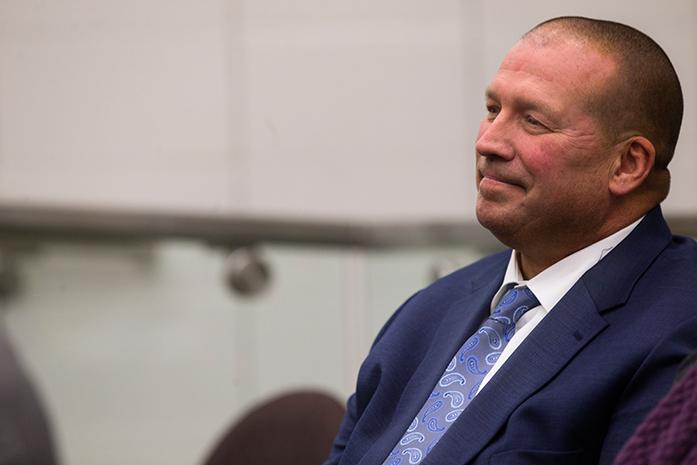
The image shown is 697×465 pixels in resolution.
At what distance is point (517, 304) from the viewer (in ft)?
5.08

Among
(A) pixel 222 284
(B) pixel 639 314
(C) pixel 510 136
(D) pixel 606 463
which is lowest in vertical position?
(A) pixel 222 284

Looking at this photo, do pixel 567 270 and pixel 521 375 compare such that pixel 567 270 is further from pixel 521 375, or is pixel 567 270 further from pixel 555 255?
pixel 521 375

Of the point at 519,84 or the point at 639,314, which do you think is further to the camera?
the point at 519,84

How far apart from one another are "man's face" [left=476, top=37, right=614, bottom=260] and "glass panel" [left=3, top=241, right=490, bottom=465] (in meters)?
1.43

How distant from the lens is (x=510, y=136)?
1533 millimetres

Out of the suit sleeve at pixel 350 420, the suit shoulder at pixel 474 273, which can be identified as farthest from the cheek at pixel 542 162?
the suit sleeve at pixel 350 420

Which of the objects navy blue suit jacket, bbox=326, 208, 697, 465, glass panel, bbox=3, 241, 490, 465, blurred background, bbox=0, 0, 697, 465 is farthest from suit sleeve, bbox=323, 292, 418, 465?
blurred background, bbox=0, 0, 697, 465

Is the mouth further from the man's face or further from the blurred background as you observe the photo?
the blurred background

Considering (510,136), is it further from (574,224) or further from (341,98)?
(341,98)

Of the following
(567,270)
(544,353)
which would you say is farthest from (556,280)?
(544,353)

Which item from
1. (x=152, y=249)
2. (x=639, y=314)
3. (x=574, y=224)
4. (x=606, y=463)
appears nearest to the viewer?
(x=606, y=463)

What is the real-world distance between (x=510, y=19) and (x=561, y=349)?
209cm

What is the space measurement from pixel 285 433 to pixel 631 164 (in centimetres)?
90

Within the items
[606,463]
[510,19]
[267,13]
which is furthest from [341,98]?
[606,463]
